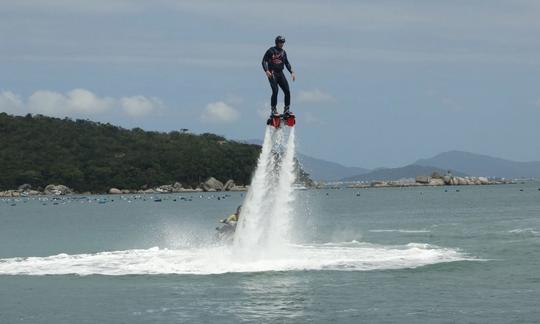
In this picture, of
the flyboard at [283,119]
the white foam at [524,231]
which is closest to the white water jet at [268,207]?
the flyboard at [283,119]

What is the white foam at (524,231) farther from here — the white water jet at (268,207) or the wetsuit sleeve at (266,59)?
the wetsuit sleeve at (266,59)

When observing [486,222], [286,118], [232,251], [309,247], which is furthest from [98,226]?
[286,118]

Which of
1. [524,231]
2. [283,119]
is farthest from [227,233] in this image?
[524,231]

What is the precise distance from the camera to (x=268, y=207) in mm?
40938

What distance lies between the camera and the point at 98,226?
96.8 meters

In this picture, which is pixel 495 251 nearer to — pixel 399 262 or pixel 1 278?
pixel 399 262

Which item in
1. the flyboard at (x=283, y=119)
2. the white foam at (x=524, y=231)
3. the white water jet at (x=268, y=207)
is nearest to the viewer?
the flyboard at (x=283, y=119)

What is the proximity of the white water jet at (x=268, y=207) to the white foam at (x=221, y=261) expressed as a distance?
22.9 inches

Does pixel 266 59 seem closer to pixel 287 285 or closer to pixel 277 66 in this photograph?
pixel 277 66

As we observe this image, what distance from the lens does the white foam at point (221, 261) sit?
40.6 meters

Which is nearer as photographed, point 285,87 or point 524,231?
point 285,87

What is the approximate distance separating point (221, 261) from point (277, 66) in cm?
1159

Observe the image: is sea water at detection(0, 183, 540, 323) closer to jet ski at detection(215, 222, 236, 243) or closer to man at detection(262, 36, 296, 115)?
jet ski at detection(215, 222, 236, 243)

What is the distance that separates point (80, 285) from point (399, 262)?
48.5 ft
